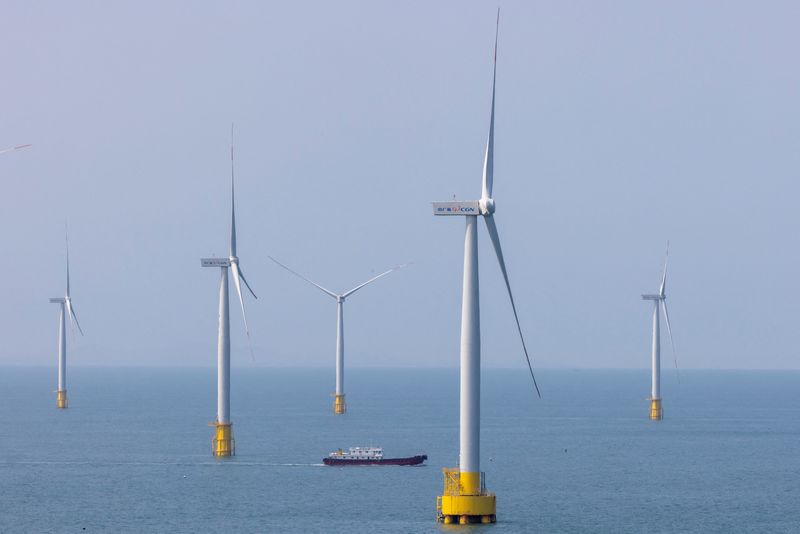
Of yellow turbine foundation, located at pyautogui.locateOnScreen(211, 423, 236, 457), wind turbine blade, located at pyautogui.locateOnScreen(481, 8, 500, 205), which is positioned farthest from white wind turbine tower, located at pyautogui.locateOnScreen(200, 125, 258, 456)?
wind turbine blade, located at pyautogui.locateOnScreen(481, 8, 500, 205)

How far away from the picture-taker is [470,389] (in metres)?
85.0

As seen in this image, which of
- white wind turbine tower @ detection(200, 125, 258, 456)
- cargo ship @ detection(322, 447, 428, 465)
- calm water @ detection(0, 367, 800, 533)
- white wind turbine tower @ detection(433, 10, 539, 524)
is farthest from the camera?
cargo ship @ detection(322, 447, 428, 465)

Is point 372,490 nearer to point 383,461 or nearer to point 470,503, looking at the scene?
point 383,461

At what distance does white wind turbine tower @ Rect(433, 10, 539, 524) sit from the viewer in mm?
85125

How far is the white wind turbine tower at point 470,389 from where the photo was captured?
85.1 m

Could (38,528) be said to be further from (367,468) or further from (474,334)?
(367,468)

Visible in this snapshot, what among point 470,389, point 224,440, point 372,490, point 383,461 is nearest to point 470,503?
point 470,389

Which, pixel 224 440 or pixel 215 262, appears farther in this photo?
pixel 224 440

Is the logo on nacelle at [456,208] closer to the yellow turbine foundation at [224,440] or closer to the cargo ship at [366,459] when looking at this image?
the yellow turbine foundation at [224,440]

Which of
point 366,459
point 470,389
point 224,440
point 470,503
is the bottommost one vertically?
point 366,459

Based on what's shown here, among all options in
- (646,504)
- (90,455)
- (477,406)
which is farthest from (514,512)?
(90,455)

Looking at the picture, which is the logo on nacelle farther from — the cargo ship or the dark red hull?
the dark red hull

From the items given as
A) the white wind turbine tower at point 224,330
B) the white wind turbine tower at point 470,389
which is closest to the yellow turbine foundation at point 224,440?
the white wind turbine tower at point 224,330

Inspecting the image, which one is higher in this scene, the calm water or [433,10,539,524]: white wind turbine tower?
[433,10,539,524]: white wind turbine tower
